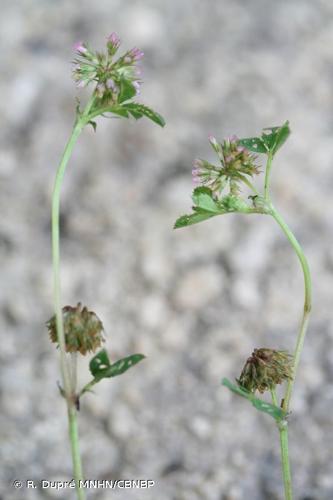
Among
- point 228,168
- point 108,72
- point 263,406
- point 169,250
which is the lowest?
point 263,406

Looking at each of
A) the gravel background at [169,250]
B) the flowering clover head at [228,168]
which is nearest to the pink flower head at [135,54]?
the flowering clover head at [228,168]

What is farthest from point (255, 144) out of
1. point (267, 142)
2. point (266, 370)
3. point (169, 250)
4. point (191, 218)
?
point (169, 250)

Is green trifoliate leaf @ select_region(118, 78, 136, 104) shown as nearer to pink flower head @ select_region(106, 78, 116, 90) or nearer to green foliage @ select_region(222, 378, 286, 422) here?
pink flower head @ select_region(106, 78, 116, 90)

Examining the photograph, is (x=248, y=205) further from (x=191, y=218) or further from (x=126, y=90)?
(x=126, y=90)

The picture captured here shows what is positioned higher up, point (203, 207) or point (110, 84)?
point (110, 84)

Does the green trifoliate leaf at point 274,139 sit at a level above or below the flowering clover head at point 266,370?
above

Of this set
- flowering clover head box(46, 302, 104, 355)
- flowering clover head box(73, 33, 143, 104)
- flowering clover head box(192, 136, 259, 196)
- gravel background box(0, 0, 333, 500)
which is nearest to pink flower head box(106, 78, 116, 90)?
flowering clover head box(73, 33, 143, 104)

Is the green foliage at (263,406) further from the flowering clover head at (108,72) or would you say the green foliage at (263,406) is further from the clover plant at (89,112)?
the flowering clover head at (108,72)

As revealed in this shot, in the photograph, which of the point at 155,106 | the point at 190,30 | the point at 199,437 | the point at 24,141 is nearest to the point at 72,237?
the point at 24,141
